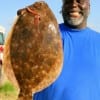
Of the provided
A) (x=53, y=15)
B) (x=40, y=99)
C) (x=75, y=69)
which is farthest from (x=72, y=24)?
(x=53, y=15)

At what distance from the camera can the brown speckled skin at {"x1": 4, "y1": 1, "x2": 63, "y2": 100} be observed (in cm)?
390

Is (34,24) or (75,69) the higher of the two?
(34,24)

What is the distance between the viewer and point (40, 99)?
16.8 feet

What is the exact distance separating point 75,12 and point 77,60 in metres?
0.49

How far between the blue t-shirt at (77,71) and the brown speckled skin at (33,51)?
1.17 m

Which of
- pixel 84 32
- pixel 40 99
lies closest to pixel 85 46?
pixel 84 32

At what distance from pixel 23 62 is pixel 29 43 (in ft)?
0.54

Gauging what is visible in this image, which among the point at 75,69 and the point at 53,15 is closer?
the point at 53,15

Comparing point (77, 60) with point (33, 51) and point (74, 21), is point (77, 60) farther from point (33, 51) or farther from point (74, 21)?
point (33, 51)

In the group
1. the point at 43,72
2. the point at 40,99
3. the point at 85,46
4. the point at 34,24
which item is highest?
the point at 34,24

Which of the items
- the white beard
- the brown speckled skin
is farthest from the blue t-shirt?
the brown speckled skin

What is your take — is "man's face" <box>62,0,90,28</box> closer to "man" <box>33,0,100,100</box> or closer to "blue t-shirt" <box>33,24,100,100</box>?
"man" <box>33,0,100,100</box>

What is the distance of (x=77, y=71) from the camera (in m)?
5.18

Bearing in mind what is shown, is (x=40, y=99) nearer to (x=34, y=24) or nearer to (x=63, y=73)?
(x=63, y=73)
